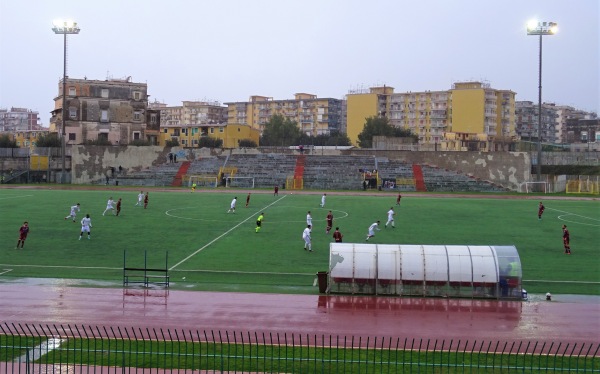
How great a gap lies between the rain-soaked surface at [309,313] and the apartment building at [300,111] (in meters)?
134

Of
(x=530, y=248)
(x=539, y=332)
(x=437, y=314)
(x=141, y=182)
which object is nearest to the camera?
(x=539, y=332)

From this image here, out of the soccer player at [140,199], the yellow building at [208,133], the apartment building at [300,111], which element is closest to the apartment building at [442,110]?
the apartment building at [300,111]

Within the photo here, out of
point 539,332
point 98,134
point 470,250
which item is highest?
point 98,134

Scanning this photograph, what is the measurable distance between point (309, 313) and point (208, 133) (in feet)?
335

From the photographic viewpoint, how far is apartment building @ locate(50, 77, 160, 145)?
104 meters

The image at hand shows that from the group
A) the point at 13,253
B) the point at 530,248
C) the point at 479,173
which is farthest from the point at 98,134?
the point at 530,248

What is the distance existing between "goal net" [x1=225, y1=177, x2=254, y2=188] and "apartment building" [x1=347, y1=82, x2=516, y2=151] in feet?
199

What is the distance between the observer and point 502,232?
39.6 metres

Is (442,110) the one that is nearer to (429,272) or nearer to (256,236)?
(256,236)

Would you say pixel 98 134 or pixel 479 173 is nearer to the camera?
pixel 479 173

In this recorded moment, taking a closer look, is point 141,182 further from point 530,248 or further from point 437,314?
point 437,314

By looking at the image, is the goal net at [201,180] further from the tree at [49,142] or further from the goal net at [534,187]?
the goal net at [534,187]

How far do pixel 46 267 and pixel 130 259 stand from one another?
12.3 ft

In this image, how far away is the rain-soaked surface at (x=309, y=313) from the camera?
19.5 meters
